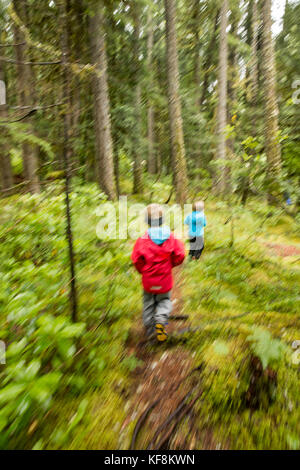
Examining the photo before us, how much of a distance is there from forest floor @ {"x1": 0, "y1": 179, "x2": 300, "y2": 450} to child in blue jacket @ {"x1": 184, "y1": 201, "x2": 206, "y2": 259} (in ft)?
4.58

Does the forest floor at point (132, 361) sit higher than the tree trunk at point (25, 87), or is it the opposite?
the tree trunk at point (25, 87)

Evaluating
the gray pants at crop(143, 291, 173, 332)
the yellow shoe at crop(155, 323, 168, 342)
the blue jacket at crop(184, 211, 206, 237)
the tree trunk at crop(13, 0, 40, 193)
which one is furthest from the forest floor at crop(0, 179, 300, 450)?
the tree trunk at crop(13, 0, 40, 193)

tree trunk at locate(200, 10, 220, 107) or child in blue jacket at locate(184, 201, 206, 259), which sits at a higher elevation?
tree trunk at locate(200, 10, 220, 107)

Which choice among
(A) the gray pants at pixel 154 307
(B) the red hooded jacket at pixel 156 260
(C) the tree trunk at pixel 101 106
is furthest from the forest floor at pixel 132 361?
(C) the tree trunk at pixel 101 106

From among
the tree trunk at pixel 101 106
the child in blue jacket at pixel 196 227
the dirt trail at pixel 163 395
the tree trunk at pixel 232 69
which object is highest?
the tree trunk at pixel 232 69

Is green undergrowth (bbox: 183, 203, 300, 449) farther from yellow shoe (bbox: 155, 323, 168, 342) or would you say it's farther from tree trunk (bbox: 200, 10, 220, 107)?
tree trunk (bbox: 200, 10, 220, 107)

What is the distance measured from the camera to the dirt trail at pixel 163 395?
245 cm

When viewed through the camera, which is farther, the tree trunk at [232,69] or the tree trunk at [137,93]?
the tree trunk at [232,69]

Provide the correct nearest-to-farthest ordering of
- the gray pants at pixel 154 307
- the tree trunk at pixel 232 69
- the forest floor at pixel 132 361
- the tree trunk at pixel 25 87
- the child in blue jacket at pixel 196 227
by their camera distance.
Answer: the forest floor at pixel 132 361 → the gray pants at pixel 154 307 → the child in blue jacket at pixel 196 227 → the tree trunk at pixel 25 87 → the tree trunk at pixel 232 69

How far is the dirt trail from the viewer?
2445 millimetres

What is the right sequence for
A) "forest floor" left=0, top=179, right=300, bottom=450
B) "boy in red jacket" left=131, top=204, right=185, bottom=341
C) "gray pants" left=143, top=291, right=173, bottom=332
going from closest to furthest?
"forest floor" left=0, top=179, right=300, bottom=450 < "boy in red jacket" left=131, top=204, right=185, bottom=341 < "gray pants" left=143, top=291, right=173, bottom=332

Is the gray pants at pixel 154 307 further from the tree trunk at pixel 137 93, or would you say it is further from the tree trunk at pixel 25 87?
the tree trunk at pixel 137 93

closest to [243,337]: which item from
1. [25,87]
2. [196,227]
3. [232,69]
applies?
[196,227]

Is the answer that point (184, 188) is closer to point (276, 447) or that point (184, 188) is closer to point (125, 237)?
point (125, 237)
